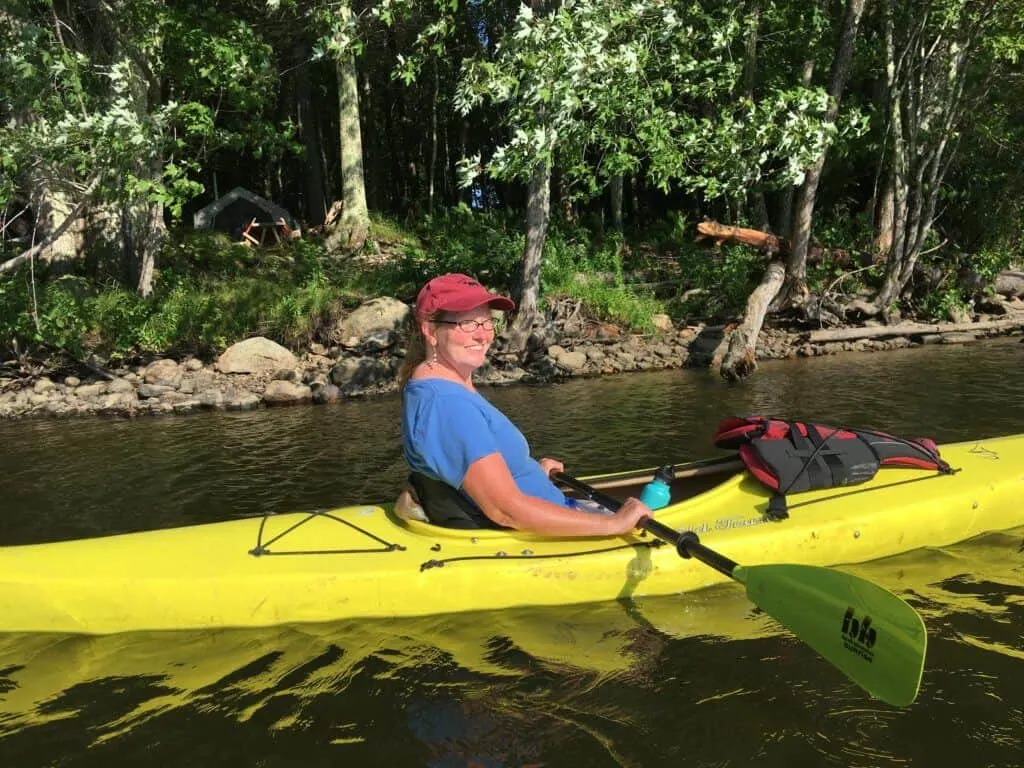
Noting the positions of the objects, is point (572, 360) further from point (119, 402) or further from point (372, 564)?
point (372, 564)

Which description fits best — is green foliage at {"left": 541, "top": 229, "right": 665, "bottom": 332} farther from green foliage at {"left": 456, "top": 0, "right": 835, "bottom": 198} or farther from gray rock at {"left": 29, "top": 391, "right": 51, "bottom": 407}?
gray rock at {"left": 29, "top": 391, "right": 51, "bottom": 407}

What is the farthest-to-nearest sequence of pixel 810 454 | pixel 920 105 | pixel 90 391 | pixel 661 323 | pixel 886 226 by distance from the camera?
1. pixel 886 226
2. pixel 661 323
3. pixel 920 105
4. pixel 90 391
5. pixel 810 454

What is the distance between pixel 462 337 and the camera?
9.73 feet

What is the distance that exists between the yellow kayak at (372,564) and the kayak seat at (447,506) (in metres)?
0.05

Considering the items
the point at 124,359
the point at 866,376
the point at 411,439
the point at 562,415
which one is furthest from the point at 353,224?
the point at 411,439

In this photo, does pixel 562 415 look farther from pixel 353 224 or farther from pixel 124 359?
pixel 353 224

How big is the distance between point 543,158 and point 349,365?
4.31 meters

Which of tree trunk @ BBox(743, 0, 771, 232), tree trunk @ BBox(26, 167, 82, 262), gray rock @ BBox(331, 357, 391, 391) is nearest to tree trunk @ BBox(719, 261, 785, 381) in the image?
tree trunk @ BBox(743, 0, 771, 232)

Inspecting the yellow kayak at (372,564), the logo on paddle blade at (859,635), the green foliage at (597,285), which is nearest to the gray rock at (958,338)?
the green foliage at (597,285)

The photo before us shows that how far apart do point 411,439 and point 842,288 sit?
1256 centimetres

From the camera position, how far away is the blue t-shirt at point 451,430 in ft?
9.53

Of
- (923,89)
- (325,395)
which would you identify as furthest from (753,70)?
(325,395)

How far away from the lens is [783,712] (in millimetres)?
2713

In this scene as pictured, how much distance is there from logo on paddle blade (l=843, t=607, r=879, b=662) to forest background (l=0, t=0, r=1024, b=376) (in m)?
5.07
